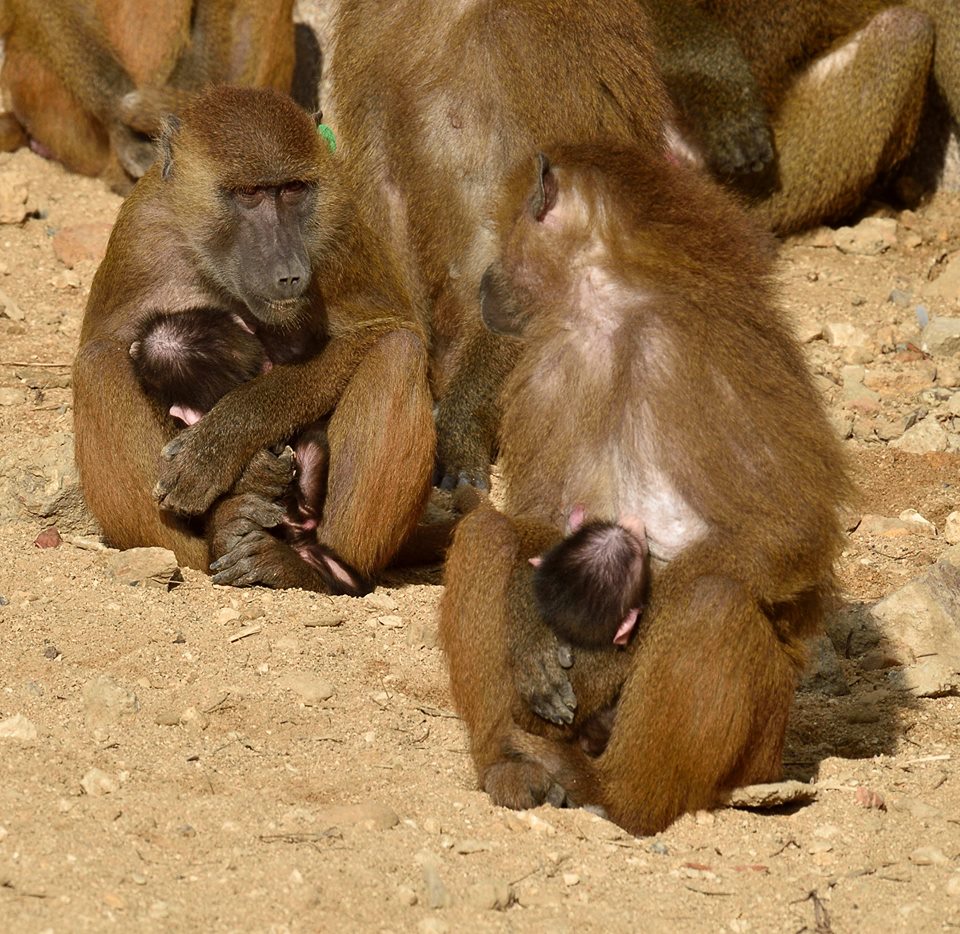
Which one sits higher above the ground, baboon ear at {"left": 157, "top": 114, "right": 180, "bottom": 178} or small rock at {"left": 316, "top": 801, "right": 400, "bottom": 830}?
baboon ear at {"left": 157, "top": 114, "right": 180, "bottom": 178}

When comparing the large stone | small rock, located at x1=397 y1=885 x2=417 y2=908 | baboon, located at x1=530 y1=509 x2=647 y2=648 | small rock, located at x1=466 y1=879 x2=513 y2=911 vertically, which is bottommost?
the large stone

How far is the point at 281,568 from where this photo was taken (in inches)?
202

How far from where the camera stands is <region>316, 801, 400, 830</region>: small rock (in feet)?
11.9

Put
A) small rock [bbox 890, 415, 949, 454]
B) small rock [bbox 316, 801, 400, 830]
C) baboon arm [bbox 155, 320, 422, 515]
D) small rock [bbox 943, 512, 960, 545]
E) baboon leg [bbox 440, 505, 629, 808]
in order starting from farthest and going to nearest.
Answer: small rock [bbox 890, 415, 949, 454]
small rock [bbox 943, 512, 960, 545]
baboon arm [bbox 155, 320, 422, 515]
baboon leg [bbox 440, 505, 629, 808]
small rock [bbox 316, 801, 400, 830]

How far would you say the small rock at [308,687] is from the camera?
4.35m

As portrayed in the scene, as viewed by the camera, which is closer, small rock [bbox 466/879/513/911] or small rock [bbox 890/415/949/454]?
small rock [bbox 466/879/513/911]

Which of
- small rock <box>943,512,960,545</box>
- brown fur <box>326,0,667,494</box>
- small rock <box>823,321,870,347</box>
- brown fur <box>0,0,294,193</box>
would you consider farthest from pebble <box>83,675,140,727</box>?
brown fur <box>0,0,294,193</box>

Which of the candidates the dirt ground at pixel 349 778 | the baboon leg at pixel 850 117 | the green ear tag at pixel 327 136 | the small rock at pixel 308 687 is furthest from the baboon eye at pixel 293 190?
the baboon leg at pixel 850 117

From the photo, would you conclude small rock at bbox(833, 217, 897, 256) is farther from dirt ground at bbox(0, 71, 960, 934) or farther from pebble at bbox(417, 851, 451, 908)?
pebble at bbox(417, 851, 451, 908)

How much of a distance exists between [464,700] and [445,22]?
3.12 m

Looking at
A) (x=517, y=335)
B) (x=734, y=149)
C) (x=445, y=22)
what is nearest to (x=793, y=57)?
(x=734, y=149)

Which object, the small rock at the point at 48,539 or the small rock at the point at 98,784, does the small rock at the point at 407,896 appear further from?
the small rock at the point at 48,539

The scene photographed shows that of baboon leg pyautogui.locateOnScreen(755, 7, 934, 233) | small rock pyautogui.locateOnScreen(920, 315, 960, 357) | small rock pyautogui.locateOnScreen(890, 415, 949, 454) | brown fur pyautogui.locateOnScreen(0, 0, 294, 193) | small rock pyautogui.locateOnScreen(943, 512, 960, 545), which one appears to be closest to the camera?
small rock pyautogui.locateOnScreen(943, 512, 960, 545)

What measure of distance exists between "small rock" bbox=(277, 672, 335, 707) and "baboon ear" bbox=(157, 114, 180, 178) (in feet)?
5.72
